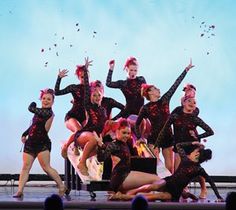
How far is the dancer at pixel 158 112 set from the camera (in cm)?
727

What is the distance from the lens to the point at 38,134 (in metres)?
6.76

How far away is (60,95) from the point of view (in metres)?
7.49

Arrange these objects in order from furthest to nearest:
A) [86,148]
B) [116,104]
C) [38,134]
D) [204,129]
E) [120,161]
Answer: [116,104] → [86,148] → [204,129] → [38,134] → [120,161]

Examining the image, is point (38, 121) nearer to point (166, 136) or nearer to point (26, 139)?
point (26, 139)

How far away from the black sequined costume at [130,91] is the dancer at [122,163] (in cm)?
137

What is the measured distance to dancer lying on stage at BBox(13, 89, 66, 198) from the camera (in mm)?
6770

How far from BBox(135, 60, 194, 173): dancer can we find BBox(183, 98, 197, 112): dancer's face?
39 centimetres

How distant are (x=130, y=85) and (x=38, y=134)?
5.60 ft

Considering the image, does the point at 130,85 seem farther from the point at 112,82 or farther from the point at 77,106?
the point at 77,106

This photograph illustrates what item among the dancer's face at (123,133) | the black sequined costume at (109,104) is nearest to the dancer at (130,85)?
the black sequined costume at (109,104)

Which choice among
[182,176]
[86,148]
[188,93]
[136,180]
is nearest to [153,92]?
[188,93]

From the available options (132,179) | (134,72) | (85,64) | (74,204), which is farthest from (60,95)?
(74,204)

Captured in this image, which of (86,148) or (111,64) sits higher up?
(111,64)

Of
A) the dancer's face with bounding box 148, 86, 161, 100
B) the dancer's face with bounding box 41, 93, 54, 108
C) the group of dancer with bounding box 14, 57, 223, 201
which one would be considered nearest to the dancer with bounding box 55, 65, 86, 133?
the group of dancer with bounding box 14, 57, 223, 201
